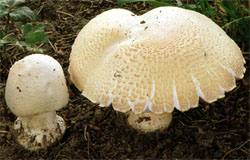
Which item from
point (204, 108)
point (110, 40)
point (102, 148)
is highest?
point (110, 40)

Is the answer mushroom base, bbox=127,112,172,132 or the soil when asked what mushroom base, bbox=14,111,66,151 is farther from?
mushroom base, bbox=127,112,172,132

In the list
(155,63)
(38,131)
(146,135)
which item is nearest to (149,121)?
(146,135)

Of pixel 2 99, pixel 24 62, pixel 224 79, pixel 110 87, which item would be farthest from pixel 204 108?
pixel 2 99

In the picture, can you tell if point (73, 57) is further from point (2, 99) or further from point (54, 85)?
point (2, 99)

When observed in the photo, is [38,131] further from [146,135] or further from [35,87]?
[146,135]

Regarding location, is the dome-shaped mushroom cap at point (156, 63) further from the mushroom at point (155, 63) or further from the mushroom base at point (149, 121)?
the mushroom base at point (149, 121)

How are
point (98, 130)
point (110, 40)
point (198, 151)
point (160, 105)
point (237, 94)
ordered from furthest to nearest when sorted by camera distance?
point (237, 94) → point (98, 130) → point (198, 151) → point (110, 40) → point (160, 105)

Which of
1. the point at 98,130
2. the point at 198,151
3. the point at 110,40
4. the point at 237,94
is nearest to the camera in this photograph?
the point at 110,40
